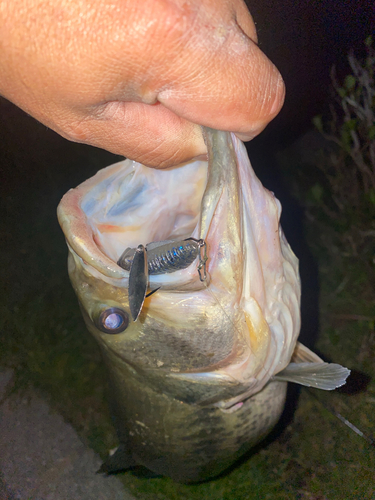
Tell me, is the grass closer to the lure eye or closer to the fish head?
the fish head

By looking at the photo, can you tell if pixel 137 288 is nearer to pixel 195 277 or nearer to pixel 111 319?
pixel 195 277

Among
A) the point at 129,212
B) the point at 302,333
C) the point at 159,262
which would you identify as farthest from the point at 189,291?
the point at 302,333

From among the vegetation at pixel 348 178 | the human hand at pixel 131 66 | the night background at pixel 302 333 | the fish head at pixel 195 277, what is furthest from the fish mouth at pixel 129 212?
the vegetation at pixel 348 178

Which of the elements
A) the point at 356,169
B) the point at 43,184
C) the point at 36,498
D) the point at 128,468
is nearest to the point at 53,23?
the point at 43,184

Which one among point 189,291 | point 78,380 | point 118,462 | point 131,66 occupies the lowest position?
point 118,462

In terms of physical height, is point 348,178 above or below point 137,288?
below

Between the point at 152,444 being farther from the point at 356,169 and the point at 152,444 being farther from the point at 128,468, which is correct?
the point at 356,169
